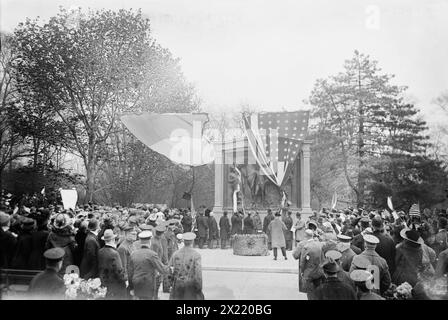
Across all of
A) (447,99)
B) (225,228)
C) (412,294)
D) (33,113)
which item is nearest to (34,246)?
(412,294)

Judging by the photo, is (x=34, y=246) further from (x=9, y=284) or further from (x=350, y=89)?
(x=350, y=89)

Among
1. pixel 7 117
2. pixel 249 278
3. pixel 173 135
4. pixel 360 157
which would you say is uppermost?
pixel 360 157

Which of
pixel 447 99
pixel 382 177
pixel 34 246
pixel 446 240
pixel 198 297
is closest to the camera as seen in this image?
pixel 198 297

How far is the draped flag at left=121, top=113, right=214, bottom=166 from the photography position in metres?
11.9

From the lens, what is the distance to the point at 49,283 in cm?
521

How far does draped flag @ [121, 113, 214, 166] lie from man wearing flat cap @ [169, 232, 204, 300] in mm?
5576

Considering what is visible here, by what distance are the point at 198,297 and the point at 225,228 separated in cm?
1069

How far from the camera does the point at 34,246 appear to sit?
23.9 ft

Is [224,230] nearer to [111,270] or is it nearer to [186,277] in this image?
[111,270]

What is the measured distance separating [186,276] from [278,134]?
8416 millimetres

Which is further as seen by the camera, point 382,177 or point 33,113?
point 382,177

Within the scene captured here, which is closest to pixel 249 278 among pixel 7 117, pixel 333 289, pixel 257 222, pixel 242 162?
pixel 333 289

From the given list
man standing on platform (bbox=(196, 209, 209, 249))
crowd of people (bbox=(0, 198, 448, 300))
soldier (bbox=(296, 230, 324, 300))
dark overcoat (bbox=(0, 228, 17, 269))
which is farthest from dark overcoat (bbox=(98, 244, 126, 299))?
man standing on platform (bbox=(196, 209, 209, 249))

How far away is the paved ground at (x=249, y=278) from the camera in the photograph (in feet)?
28.1
